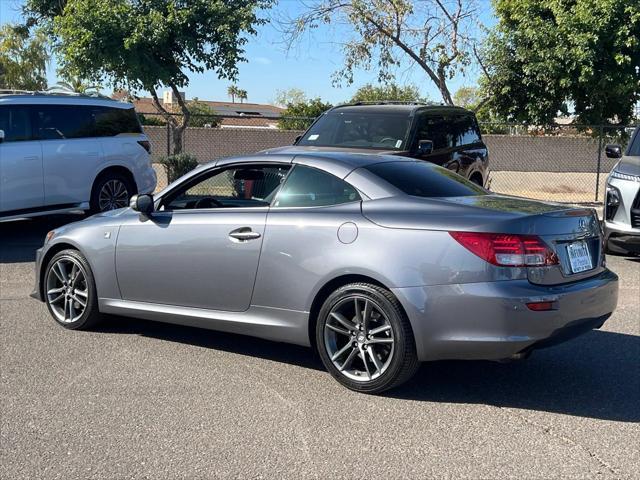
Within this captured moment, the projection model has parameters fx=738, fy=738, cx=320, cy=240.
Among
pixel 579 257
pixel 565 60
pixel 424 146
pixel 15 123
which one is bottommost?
pixel 579 257

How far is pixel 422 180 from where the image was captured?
5.43m

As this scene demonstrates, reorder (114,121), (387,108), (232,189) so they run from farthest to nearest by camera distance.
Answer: (114,121)
(387,108)
(232,189)

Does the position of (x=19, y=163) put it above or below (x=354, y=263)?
above

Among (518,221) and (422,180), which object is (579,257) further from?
(422,180)

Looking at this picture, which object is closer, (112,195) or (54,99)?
(54,99)

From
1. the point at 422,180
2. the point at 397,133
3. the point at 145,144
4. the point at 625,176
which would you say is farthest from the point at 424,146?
the point at 145,144

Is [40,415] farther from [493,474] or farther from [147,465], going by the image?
[493,474]

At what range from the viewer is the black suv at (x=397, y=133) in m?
9.81

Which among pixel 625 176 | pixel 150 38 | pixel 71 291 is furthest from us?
pixel 150 38

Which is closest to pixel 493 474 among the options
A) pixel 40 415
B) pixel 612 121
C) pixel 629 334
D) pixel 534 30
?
pixel 40 415

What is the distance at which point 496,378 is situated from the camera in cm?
524

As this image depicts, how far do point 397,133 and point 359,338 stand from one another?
18.4 ft

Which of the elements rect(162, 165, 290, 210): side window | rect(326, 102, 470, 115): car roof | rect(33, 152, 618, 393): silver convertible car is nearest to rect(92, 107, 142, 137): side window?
rect(326, 102, 470, 115): car roof

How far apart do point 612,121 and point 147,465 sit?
57.1 feet
